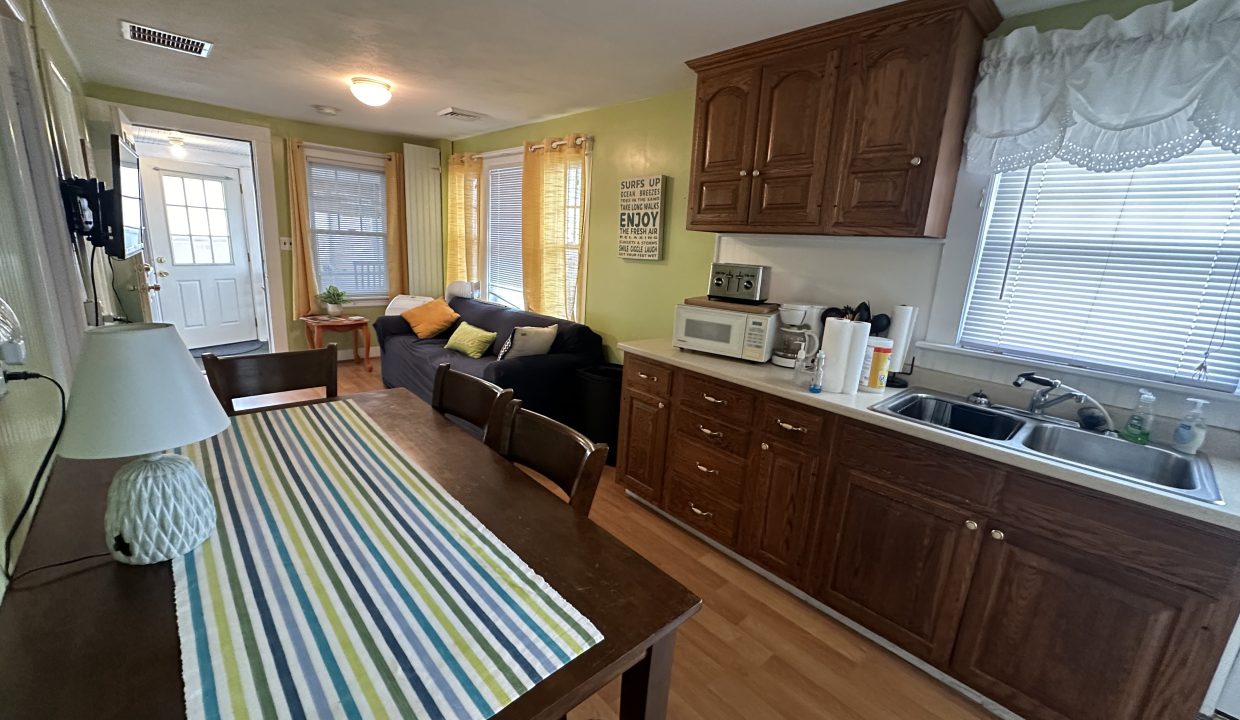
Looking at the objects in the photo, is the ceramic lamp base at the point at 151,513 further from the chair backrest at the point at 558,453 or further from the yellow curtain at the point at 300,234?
the yellow curtain at the point at 300,234

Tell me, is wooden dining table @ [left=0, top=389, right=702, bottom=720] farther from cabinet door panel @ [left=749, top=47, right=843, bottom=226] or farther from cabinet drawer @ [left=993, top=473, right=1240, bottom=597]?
cabinet door panel @ [left=749, top=47, right=843, bottom=226]

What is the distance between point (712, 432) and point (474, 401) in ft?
3.79

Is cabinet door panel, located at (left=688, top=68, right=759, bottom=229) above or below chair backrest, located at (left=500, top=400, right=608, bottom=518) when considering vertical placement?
above

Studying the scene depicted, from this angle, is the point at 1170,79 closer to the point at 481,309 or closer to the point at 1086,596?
the point at 1086,596

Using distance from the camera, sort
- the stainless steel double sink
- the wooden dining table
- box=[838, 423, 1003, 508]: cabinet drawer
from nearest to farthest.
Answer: the wooden dining table < the stainless steel double sink < box=[838, 423, 1003, 508]: cabinet drawer

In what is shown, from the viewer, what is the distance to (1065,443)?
1.72 metres

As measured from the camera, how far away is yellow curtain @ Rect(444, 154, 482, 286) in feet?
16.0

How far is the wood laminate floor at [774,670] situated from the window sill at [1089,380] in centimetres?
113

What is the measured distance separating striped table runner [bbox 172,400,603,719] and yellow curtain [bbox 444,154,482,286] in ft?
13.6

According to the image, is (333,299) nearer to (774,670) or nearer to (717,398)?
(717,398)

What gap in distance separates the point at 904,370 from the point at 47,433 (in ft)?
9.19

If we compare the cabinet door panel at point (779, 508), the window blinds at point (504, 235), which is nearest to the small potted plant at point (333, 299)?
the window blinds at point (504, 235)

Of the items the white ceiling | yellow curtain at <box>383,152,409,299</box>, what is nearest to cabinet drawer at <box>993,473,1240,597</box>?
the white ceiling

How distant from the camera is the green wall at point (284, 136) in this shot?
3826mm
